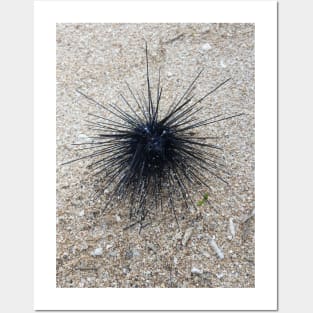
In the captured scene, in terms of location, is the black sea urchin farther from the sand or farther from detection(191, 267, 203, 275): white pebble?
detection(191, 267, 203, 275): white pebble

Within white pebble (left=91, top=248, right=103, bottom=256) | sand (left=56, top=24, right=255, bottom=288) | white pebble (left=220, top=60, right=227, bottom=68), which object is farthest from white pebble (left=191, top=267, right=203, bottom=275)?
white pebble (left=220, top=60, right=227, bottom=68)

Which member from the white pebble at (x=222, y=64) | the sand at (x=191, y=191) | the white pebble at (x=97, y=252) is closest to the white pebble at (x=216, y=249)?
the sand at (x=191, y=191)

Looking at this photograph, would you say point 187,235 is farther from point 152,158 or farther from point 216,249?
point 152,158

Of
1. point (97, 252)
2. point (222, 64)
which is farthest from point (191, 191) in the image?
point (222, 64)

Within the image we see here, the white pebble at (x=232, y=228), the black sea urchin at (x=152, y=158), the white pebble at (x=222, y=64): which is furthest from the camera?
the white pebble at (x=222, y=64)

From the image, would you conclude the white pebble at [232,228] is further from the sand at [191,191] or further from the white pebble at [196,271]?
the white pebble at [196,271]

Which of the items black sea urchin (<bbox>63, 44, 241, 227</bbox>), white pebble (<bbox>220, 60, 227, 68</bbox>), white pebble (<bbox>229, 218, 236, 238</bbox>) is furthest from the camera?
white pebble (<bbox>220, 60, 227, 68</bbox>)
